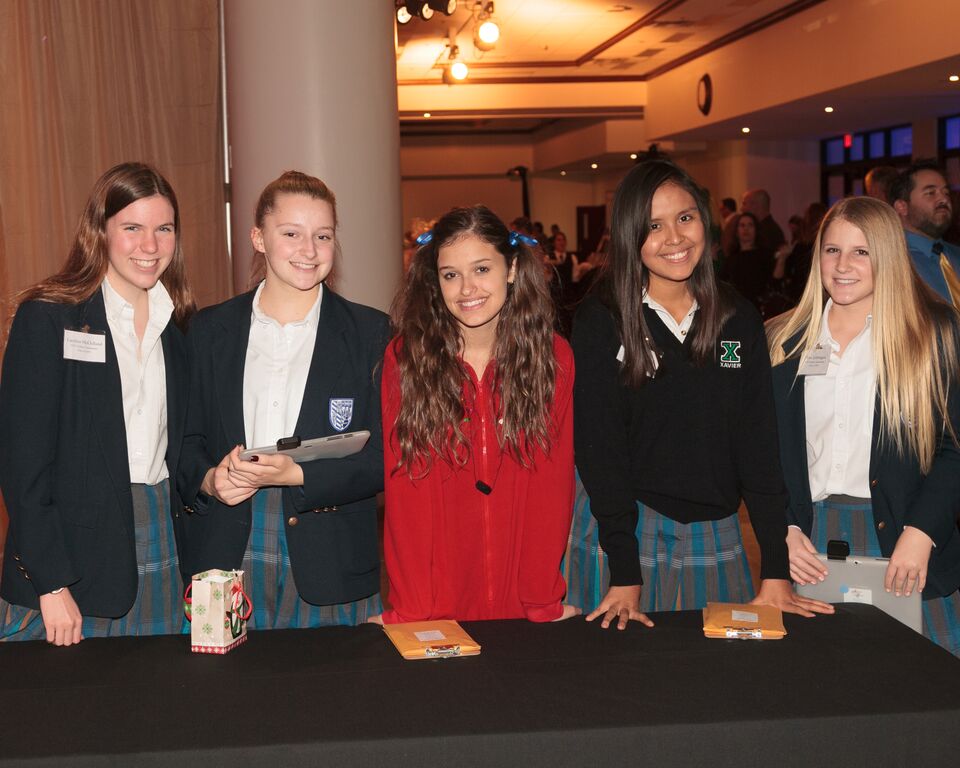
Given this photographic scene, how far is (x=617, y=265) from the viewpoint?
237cm

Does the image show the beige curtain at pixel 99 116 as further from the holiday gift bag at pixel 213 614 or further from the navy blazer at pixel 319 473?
the holiday gift bag at pixel 213 614

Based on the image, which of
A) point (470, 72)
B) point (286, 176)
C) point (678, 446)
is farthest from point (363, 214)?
point (470, 72)

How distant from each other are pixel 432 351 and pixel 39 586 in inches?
37.3

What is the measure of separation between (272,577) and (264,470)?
0.33 meters

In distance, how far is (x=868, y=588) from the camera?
2.25m

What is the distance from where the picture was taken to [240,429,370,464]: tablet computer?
6.57 ft

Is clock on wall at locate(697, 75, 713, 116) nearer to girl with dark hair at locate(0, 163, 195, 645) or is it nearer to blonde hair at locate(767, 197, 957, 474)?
blonde hair at locate(767, 197, 957, 474)

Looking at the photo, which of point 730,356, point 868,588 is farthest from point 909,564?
point 730,356

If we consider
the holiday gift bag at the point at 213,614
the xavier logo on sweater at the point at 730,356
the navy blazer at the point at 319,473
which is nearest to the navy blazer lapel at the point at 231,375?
the navy blazer at the point at 319,473

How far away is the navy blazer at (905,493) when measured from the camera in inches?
91.8

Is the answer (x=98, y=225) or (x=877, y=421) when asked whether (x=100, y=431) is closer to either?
(x=98, y=225)

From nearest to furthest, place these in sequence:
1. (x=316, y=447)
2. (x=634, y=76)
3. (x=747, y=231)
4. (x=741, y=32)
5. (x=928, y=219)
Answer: (x=316, y=447)
(x=928, y=219)
(x=747, y=231)
(x=741, y=32)
(x=634, y=76)

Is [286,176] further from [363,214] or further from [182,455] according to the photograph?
[363,214]

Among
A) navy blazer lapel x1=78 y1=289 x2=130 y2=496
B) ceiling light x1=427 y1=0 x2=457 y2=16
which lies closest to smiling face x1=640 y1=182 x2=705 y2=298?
navy blazer lapel x1=78 y1=289 x2=130 y2=496
